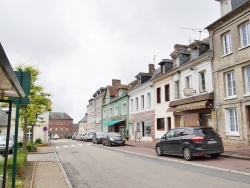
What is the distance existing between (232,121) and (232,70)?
3437 millimetres

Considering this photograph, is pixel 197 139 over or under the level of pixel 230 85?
under

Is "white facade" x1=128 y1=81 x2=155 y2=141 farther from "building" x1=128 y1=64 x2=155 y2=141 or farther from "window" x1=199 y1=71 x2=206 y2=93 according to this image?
"window" x1=199 y1=71 x2=206 y2=93

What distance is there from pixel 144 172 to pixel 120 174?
0.96 metres

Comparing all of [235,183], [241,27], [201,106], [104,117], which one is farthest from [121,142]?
[104,117]

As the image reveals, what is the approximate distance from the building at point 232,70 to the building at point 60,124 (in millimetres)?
108716

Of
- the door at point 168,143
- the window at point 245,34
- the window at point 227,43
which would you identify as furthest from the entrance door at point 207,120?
the door at point 168,143

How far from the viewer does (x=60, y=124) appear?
122m

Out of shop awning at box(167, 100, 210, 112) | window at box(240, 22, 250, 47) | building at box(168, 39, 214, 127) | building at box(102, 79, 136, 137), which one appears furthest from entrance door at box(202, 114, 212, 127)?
building at box(102, 79, 136, 137)

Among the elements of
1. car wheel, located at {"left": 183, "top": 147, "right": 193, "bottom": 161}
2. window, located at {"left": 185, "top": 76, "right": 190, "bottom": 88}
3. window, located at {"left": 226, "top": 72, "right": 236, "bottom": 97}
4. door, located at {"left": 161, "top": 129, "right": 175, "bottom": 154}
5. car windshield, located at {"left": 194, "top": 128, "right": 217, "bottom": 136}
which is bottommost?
car wheel, located at {"left": 183, "top": 147, "right": 193, "bottom": 161}

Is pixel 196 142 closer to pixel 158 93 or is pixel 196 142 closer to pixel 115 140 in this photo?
pixel 115 140

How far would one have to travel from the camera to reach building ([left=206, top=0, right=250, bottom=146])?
1625 centimetres

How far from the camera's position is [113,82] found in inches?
2078

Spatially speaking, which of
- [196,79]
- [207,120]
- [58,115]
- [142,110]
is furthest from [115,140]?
[58,115]

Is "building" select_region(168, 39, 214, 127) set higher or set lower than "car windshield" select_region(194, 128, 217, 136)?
higher
